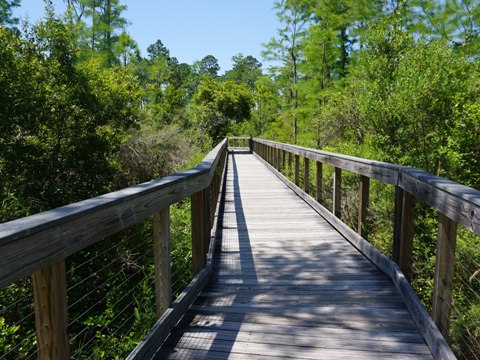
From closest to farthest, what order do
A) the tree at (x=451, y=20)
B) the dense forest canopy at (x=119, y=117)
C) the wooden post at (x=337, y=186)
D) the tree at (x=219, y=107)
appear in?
the wooden post at (x=337, y=186), the dense forest canopy at (x=119, y=117), the tree at (x=451, y=20), the tree at (x=219, y=107)

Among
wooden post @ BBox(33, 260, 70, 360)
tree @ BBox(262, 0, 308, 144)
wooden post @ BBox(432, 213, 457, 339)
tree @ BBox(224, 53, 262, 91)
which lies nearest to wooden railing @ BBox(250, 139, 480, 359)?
wooden post @ BBox(432, 213, 457, 339)

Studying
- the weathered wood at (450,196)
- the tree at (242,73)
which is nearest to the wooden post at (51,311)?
the weathered wood at (450,196)

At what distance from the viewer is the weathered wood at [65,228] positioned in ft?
3.67

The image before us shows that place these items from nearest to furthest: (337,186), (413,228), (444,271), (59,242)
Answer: (59,242) → (444,271) → (413,228) → (337,186)

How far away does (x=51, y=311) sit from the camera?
1361mm

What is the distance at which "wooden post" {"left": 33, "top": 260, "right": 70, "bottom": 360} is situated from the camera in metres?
1.34

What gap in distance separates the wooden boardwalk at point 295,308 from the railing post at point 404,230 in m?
0.23

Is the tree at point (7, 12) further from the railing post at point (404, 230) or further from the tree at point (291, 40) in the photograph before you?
the railing post at point (404, 230)

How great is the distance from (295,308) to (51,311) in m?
1.88

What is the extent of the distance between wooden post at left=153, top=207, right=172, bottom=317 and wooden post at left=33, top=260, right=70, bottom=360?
0.92 m

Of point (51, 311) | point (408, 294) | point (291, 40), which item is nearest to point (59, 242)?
point (51, 311)

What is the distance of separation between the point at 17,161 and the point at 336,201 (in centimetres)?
573

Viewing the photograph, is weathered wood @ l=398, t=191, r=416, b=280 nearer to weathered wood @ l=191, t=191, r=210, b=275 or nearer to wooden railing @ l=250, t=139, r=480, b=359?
wooden railing @ l=250, t=139, r=480, b=359

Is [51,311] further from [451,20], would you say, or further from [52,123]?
[451,20]
